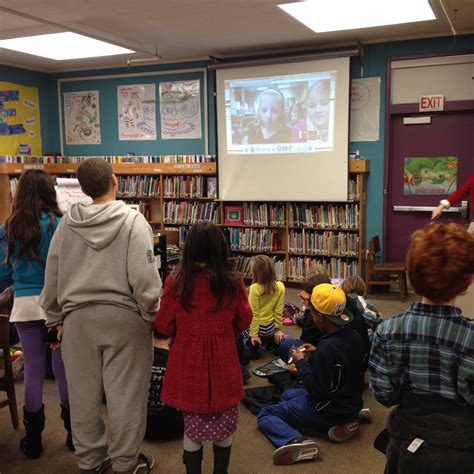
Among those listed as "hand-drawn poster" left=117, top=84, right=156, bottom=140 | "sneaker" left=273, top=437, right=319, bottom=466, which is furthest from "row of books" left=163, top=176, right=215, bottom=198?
"sneaker" left=273, top=437, right=319, bottom=466

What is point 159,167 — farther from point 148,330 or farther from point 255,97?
point 148,330

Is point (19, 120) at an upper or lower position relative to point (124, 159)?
upper

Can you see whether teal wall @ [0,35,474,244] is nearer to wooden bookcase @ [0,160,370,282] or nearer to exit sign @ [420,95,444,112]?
wooden bookcase @ [0,160,370,282]

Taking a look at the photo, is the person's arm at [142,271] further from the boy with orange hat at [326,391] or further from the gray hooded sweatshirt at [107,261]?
the boy with orange hat at [326,391]

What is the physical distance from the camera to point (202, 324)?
1963 millimetres

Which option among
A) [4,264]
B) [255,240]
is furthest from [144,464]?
[255,240]

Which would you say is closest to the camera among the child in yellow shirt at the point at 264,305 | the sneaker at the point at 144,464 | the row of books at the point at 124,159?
the sneaker at the point at 144,464

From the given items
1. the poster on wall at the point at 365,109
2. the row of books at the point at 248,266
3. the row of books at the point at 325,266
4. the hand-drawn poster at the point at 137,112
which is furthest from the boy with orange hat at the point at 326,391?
the hand-drawn poster at the point at 137,112

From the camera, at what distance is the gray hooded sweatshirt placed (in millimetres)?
1938

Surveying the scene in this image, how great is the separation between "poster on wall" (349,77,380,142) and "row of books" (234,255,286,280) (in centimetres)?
169

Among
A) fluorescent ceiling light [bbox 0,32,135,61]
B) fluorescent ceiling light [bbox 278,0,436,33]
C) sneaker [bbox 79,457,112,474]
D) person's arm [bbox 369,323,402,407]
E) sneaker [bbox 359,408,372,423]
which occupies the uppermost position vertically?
fluorescent ceiling light [bbox 0,32,135,61]

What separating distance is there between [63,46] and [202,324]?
5.01 meters

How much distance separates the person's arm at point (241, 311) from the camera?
79.4 inches

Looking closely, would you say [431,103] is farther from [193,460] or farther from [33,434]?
[33,434]
